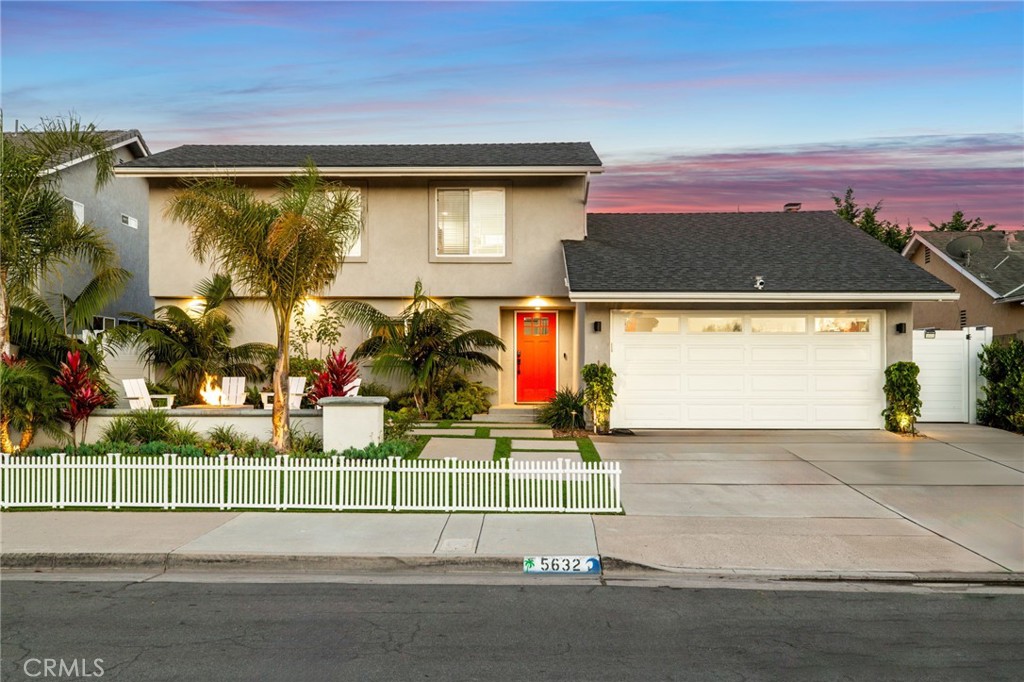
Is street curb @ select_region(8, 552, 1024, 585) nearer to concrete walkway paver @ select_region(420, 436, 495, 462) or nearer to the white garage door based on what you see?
concrete walkway paver @ select_region(420, 436, 495, 462)

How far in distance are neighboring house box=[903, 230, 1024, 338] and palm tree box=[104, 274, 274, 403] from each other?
57.3ft

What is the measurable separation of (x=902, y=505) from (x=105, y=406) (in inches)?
464

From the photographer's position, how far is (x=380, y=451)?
1067 centimetres

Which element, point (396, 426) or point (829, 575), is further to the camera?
point (396, 426)

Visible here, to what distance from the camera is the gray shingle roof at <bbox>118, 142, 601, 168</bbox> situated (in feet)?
54.7

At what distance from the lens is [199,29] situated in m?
14.9

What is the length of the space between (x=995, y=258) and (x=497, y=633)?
22.0 meters

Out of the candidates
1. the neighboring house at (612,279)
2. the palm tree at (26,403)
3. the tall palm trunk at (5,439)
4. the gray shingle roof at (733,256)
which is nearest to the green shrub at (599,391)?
the neighboring house at (612,279)

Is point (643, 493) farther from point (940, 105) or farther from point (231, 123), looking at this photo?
point (231, 123)

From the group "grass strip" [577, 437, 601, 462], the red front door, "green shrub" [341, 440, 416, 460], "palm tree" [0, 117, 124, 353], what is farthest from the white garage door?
"palm tree" [0, 117, 124, 353]

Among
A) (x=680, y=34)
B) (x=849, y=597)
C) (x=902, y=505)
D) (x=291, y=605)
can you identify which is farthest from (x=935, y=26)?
(x=291, y=605)

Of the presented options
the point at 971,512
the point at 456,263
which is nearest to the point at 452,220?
the point at 456,263

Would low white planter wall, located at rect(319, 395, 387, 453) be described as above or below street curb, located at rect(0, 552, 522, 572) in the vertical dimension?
above

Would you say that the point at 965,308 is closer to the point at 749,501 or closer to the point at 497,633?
the point at 749,501
